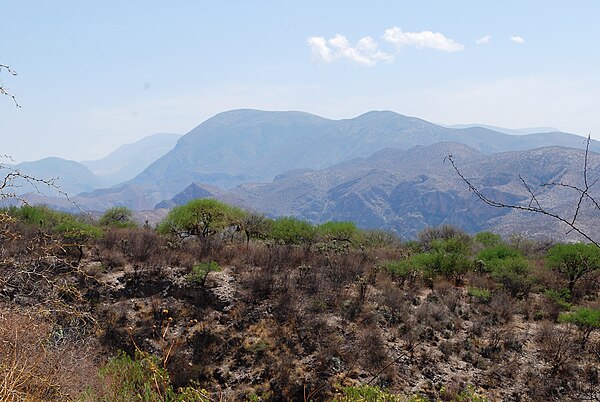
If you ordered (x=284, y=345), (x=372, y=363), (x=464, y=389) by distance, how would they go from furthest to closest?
(x=284, y=345), (x=372, y=363), (x=464, y=389)

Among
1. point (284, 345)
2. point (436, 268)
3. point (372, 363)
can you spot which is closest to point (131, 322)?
point (284, 345)

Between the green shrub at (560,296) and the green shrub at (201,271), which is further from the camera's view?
the green shrub at (201,271)

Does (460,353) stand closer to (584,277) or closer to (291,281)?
(291,281)

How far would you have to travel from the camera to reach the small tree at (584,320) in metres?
12.9

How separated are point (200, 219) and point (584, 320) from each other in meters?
20.0

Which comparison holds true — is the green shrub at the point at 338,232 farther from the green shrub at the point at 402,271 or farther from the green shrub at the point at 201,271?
the green shrub at the point at 201,271

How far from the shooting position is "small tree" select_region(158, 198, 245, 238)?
25531mm

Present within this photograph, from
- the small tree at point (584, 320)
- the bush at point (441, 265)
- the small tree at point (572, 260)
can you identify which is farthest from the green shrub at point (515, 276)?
the small tree at point (584, 320)

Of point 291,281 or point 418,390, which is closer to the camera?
point 418,390

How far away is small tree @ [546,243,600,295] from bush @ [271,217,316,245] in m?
12.2

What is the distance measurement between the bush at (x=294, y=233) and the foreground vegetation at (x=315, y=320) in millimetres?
2083

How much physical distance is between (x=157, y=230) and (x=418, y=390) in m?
20.7

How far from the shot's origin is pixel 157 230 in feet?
90.0

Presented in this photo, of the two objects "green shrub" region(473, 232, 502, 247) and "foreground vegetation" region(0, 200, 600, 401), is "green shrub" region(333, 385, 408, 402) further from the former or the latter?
"green shrub" region(473, 232, 502, 247)
